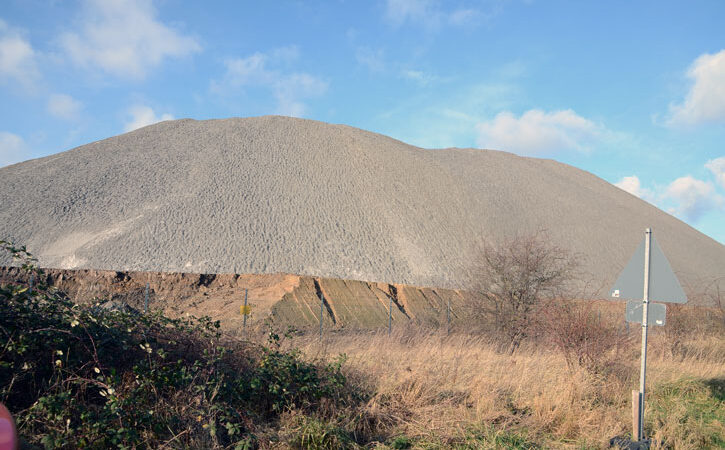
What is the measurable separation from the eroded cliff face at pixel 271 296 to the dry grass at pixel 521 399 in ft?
56.1

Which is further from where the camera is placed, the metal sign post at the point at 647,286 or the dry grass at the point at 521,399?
the metal sign post at the point at 647,286

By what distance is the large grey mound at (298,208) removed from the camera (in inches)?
A: 1762

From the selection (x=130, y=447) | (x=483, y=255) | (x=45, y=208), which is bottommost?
(x=130, y=447)

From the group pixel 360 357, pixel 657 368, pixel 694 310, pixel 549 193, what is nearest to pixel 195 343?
pixel 360 357

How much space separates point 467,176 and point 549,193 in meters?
12.2

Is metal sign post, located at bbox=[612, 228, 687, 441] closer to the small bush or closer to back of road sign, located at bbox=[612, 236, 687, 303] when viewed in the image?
back of road sign, located at bbox=[612, 236, 687, 303]

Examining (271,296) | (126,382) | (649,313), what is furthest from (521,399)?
(271,296)

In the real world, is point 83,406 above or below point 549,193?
below

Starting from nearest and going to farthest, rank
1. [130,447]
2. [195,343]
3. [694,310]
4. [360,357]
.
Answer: [130,447], [195,343], [360,357], [694,310]

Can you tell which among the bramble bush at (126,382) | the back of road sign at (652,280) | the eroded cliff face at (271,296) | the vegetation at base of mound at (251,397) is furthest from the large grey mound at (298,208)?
the bramble bush at (126,382)

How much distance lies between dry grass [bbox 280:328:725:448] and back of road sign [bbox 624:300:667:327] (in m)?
1.43

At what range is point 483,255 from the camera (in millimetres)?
20156

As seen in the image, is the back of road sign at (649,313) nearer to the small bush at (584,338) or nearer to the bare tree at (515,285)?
the small bush at (584,338)

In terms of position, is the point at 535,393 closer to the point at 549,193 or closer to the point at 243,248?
the point at 243,248
